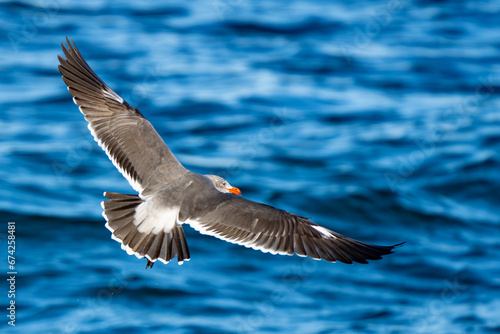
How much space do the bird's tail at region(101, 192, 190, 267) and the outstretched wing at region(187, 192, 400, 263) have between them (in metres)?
0.27

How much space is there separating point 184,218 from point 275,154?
7.14m

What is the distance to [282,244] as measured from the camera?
5.96m

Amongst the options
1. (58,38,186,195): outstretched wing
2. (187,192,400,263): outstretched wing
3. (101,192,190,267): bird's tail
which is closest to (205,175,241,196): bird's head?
(58,38,186,195): outstretched wing

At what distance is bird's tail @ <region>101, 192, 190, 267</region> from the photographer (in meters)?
5.66

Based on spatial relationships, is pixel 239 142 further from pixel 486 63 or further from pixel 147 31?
pixel 486 63

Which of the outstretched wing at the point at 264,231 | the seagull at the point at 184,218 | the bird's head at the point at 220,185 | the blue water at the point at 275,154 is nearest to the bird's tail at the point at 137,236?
the seagull at the point at 184,218

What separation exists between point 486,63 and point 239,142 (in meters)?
6.20

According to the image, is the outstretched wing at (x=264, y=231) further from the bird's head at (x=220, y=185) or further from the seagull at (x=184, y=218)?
the bird's head at (x=220, y=185)

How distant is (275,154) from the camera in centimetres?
1297

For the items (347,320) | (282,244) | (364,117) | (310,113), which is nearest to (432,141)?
(364,117)

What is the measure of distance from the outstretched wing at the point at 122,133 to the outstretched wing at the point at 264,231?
1.55ft

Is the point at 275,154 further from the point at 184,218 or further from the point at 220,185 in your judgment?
the point at 184,218

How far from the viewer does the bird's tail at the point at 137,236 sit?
18.6ft

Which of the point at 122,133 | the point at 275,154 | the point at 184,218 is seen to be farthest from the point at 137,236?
the point at 275,154
